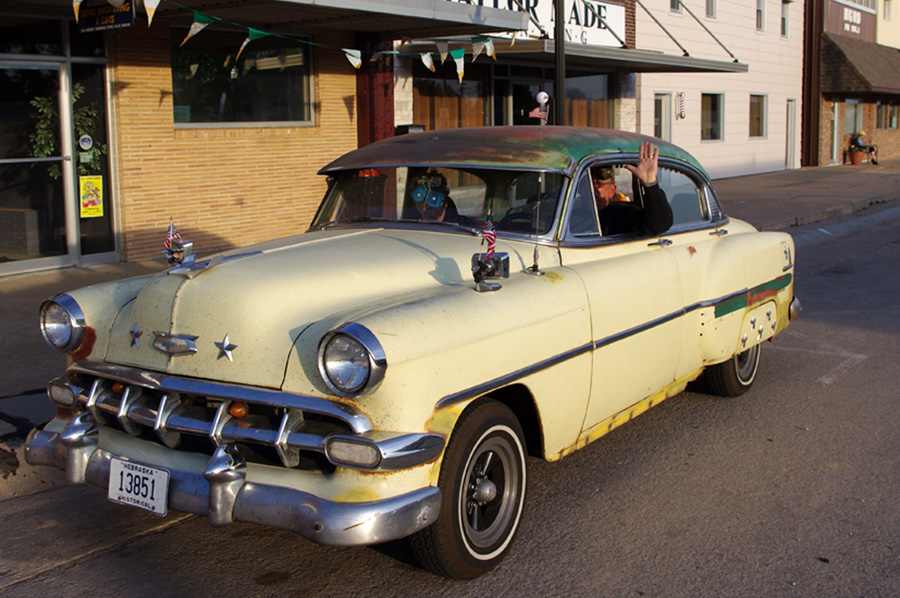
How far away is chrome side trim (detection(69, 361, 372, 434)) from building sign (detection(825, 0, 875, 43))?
3374 cm

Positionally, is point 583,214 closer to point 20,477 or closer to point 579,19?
point 20,477

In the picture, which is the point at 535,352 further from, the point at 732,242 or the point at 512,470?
the point at 732,242

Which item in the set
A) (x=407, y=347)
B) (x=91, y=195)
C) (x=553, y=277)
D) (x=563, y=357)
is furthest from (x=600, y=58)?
(x=407, y=347)

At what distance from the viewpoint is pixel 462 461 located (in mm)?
3396

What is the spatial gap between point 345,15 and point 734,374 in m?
7.61

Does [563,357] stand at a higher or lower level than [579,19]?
lower

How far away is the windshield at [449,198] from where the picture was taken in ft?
15.1

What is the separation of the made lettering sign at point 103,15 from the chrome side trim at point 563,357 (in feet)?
21.9

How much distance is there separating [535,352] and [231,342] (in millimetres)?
1233

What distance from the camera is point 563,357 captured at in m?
3.96

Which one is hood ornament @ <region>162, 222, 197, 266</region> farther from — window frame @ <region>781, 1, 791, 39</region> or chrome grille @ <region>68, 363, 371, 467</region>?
window frame @ <region>781, 1, 791, 39</region>

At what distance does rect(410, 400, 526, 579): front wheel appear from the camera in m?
3.36

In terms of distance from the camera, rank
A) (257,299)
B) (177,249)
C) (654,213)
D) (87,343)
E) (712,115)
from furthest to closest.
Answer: (712,115)
(654,213)
(177,249)
(87,343)
(257,299)

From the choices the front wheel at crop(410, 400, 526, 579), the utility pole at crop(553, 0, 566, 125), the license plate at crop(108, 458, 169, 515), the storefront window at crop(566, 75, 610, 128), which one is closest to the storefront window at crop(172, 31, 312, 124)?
the utility pole at crop(553, 0, 566, 125)
